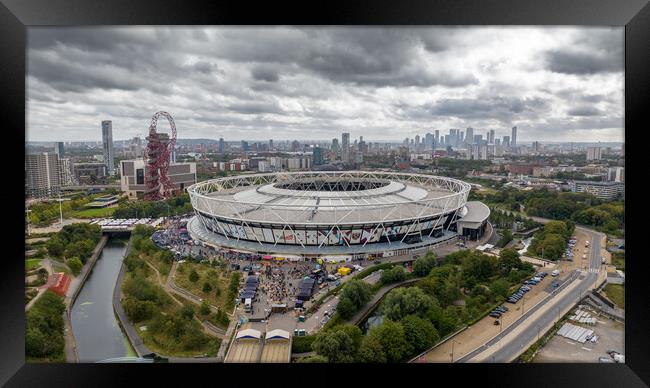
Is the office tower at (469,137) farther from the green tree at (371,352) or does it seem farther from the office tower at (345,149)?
the green tree at (371,352)

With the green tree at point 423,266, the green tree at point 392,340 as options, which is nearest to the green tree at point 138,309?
the green tree at point 392,340

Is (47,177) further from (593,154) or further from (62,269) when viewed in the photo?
(593,154)

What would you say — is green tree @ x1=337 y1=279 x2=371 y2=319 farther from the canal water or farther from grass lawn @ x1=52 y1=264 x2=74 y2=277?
grass lawn @ x1=52 y1=264 x2=74 y2=277

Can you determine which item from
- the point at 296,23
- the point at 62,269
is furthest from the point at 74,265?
the point at 296,23

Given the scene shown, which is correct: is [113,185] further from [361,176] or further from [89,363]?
[89,363]

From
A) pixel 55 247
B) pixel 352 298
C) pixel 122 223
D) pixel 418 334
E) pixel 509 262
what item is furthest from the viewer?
pixel 122 223

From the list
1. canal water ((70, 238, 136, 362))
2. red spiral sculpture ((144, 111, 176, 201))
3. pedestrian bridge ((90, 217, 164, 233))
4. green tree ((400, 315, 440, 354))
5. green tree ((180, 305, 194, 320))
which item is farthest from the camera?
red spiral sculpture ((144, 111, 176, 201))

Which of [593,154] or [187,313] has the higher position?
[593,154]

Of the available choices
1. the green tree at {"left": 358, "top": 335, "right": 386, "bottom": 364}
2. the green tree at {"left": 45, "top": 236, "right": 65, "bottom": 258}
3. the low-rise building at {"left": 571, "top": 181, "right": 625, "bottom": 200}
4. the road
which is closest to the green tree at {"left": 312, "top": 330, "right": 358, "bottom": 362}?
the green tree at {"left": 358, "top": 335, "right": 386, "bottom": 364}
